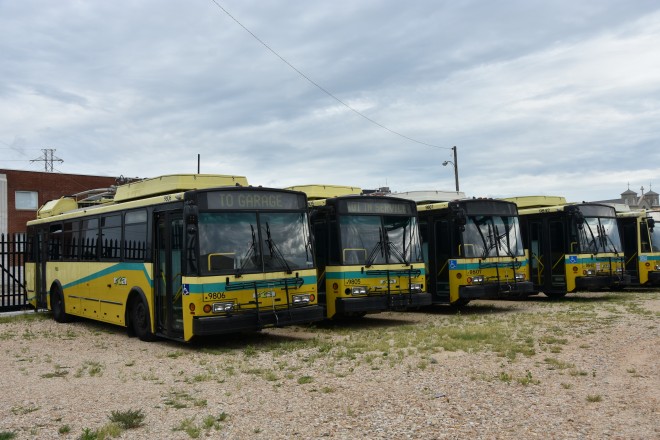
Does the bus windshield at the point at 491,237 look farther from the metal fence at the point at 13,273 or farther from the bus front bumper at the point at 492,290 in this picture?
the metal fence at the point at 13,273

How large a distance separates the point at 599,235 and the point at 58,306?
15.9 metres

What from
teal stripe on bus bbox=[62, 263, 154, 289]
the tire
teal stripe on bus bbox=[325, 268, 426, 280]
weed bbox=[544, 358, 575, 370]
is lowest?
weed bbox=[544, 358, 575, 370]

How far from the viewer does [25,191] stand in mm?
39375

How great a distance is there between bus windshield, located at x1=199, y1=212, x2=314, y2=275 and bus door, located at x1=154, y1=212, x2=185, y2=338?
0.61m

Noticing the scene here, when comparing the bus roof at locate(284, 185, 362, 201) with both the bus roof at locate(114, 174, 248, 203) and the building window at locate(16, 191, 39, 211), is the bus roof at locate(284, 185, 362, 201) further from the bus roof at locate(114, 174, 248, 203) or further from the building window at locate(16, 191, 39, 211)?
the building window at locate(16, 191, 39, 211)

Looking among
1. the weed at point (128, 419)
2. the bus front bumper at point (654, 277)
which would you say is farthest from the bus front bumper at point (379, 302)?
the bus front bumper at point (654, 277)

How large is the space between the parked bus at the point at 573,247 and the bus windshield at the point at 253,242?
10517 millimetres

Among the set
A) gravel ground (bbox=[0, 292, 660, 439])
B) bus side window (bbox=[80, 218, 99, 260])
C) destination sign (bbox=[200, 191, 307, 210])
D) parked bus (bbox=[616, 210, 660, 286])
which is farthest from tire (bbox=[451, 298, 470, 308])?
bus side window (bbox=[80, 218, 99, 260])

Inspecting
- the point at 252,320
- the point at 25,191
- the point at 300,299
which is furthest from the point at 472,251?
the point at 25,191

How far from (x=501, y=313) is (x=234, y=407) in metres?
11.0

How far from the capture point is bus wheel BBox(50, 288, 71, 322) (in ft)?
57.5

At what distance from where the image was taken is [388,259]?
1477 centimetres

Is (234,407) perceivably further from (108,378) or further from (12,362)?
(12,362)

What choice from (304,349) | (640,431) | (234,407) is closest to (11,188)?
(304,349)
